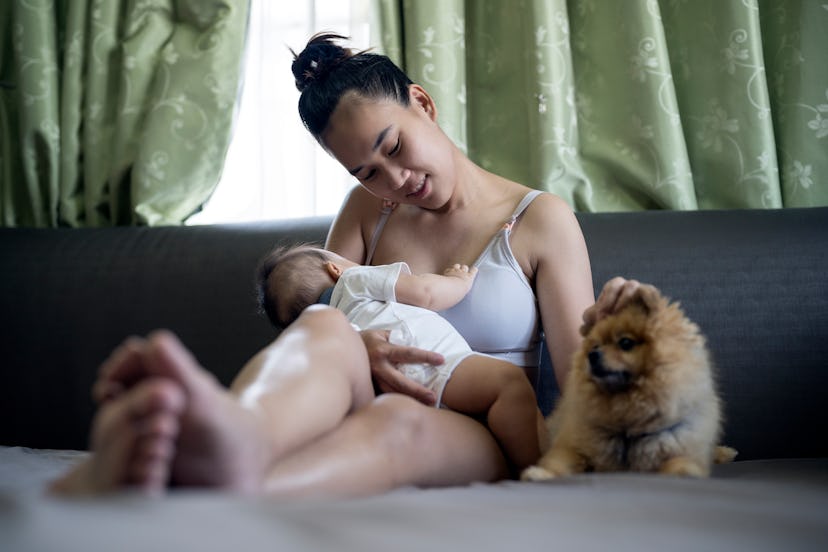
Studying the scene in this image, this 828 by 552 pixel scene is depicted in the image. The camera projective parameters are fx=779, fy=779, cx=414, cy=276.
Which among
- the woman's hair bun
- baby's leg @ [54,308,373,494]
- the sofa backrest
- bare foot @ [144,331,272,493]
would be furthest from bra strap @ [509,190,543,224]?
bare foot @ [144,331,272,493]

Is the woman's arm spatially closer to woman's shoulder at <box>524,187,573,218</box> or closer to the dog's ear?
woman's shoulder at <box>524,187,573,218</box>

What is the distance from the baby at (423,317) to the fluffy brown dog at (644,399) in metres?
0.15

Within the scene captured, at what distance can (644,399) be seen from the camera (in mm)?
1094

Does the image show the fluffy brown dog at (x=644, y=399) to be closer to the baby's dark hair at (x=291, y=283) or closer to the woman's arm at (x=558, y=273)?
the woman's arm at (x=558, y=273)

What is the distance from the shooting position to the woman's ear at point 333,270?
63.3 inches

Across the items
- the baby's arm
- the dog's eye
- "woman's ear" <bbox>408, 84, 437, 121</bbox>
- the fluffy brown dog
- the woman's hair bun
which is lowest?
the fluffy brown dog

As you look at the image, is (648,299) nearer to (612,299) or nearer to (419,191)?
(612,299)

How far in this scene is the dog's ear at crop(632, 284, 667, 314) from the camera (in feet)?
3.63

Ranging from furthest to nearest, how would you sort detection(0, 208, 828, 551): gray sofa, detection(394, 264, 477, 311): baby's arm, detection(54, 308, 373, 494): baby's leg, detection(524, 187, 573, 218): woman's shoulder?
detection(524, 187, 573, 218): woman's shoulder → detection(394, 264, 477, 311): baby's arm → detection(54, 308, 373, 494): baby's leg → detection(0, 208, 828, 551): gray sofa

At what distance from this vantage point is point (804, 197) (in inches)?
78.3

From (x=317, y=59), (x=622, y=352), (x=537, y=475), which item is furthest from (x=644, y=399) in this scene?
(x=317, y=59)

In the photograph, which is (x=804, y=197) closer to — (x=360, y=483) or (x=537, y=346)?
(x=537, y=346)

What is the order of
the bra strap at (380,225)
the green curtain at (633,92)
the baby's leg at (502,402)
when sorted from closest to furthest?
the baby's leg at (502,402), the bra strap at (380,225), the green curtain at (633,92)

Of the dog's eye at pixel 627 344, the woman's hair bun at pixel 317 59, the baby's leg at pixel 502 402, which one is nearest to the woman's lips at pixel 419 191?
the woman's hair bun at pixel 317 59
